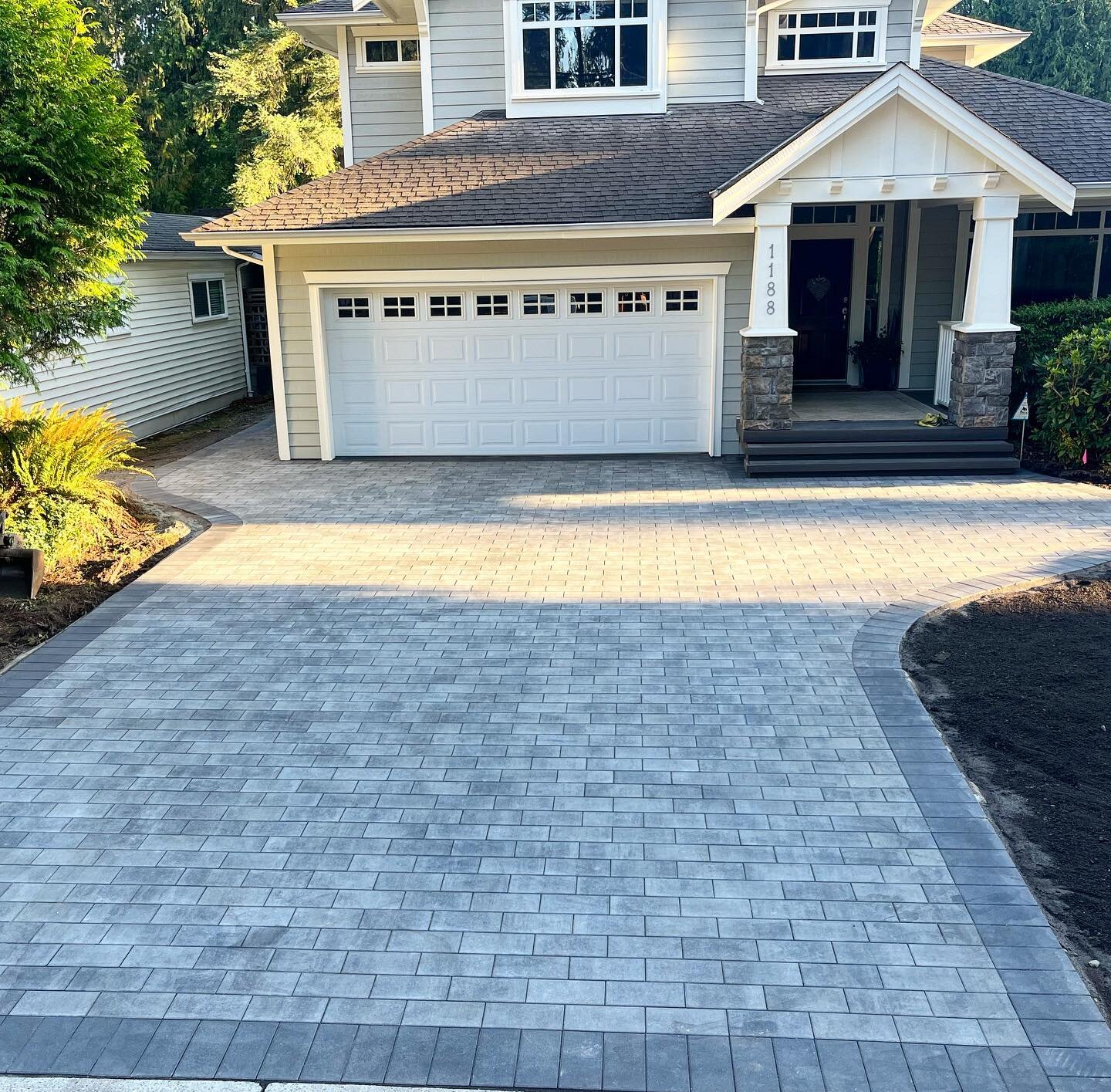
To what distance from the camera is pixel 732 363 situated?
13500 millimetres

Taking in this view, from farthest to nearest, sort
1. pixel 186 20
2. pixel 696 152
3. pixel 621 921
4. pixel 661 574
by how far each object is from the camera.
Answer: pixel 186 20 → pixel 696 152 → pixel 661 574 → pixel 621 921

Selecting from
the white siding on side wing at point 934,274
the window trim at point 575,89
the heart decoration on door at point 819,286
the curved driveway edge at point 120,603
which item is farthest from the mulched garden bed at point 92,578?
the white siding on side wing at point 934,274

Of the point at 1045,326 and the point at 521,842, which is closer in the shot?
the point at 521,842

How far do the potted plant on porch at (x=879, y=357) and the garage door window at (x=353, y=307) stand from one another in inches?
301

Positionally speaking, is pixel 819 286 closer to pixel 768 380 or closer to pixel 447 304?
pixel 768 380

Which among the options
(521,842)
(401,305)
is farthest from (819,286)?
(521,842)

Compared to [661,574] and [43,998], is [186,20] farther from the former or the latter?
[43,998]

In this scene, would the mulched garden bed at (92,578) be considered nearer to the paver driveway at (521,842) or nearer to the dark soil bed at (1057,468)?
the paver driveway at (521,842)

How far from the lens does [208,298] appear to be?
739 inches

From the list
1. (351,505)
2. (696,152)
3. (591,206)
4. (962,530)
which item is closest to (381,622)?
(351,505)

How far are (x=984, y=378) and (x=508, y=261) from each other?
6179 mm

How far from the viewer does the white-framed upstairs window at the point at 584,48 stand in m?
14.1

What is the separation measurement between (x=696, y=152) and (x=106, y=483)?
8.61m

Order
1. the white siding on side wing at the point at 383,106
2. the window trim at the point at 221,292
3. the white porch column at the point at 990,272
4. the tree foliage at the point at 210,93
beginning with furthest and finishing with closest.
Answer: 1. the tree foliage at the point at 210,93
2. the window trim at the point at 221,292
3. the white siding on side wing at the point at 383,106
4. the white porch column at the point at 990,272
